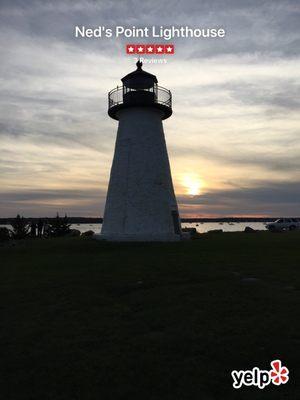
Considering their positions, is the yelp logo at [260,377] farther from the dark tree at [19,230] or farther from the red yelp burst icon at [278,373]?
the dark tree at [19,230]

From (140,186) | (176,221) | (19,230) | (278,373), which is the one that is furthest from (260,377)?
(19,230)

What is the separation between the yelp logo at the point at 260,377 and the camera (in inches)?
223

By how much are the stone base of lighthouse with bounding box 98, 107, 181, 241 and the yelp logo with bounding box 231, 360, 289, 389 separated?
62.0 feet

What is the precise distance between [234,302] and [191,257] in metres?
8.35

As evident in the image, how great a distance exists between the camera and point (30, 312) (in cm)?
925

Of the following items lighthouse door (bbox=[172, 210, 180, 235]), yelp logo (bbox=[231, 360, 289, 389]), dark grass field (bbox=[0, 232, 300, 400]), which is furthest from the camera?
lighthouse door (bbox=[172, 210, 180, 235])

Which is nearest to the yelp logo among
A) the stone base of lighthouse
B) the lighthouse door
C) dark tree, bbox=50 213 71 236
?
the stone base of lighthouse

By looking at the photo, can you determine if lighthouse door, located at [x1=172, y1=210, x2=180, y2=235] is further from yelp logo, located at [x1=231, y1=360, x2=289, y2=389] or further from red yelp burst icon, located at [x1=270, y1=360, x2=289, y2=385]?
yelp logo, located at [x1=231, y1=360, x2=289, y2=389]

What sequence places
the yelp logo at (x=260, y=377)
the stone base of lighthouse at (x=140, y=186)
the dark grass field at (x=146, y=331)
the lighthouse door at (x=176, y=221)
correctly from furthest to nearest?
1. the lighthouse door at (x=176, y=221)
2. the stone base of lighthouse at (x=140, y=186)
3. the yelp logo at (x=260, y=377)
4. the dark grass field at (x=146, y=331)

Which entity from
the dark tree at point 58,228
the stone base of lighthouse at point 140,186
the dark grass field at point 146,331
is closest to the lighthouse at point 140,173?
the stone base of lighthouse at point 140,186

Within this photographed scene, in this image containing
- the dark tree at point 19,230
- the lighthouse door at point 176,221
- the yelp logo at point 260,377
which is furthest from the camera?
the dark tree at point 19,230

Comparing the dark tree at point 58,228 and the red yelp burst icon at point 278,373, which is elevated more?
the dark tree at point 58,228

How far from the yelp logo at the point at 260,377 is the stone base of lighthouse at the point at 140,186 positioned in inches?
745

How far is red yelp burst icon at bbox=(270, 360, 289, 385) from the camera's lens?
18.7 feet
